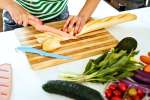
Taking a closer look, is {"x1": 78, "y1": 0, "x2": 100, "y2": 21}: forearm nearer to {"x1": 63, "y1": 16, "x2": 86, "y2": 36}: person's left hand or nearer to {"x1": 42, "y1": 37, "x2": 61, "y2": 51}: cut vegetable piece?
{"x1": 63, "y1": 16, "x2": 86, "y2": 36}: person's left hand

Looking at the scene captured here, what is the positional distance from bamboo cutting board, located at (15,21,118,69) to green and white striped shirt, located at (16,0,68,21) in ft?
0.48

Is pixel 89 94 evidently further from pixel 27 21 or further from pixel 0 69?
pixel 27 21

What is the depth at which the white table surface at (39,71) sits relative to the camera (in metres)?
0.86

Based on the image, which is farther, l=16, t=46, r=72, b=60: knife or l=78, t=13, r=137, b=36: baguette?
l=78, t=13, r=137, b=36: baguette

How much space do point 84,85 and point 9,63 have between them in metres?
0.27

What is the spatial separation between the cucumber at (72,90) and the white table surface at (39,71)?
0.03 metres

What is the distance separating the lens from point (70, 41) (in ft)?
3.50

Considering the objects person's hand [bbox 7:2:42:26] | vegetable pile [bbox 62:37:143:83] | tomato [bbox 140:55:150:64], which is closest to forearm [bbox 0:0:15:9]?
person's hand [bbox 7:2:42:26]

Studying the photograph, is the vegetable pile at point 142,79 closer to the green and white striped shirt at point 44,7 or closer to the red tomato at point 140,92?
the red tomato at point 140,92

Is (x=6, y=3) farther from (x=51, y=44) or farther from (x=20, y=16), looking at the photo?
(x=51, y=44)

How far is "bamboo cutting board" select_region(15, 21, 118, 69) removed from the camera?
972mm

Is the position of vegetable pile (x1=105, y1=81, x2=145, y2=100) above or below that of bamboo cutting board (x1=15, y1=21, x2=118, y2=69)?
below

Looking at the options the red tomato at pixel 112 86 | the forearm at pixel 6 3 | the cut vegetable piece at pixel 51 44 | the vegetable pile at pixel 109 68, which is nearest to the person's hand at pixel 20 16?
the forearm at pixel 6 3

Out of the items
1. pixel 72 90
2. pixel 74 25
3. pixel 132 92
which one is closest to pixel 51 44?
pixel 74 25
